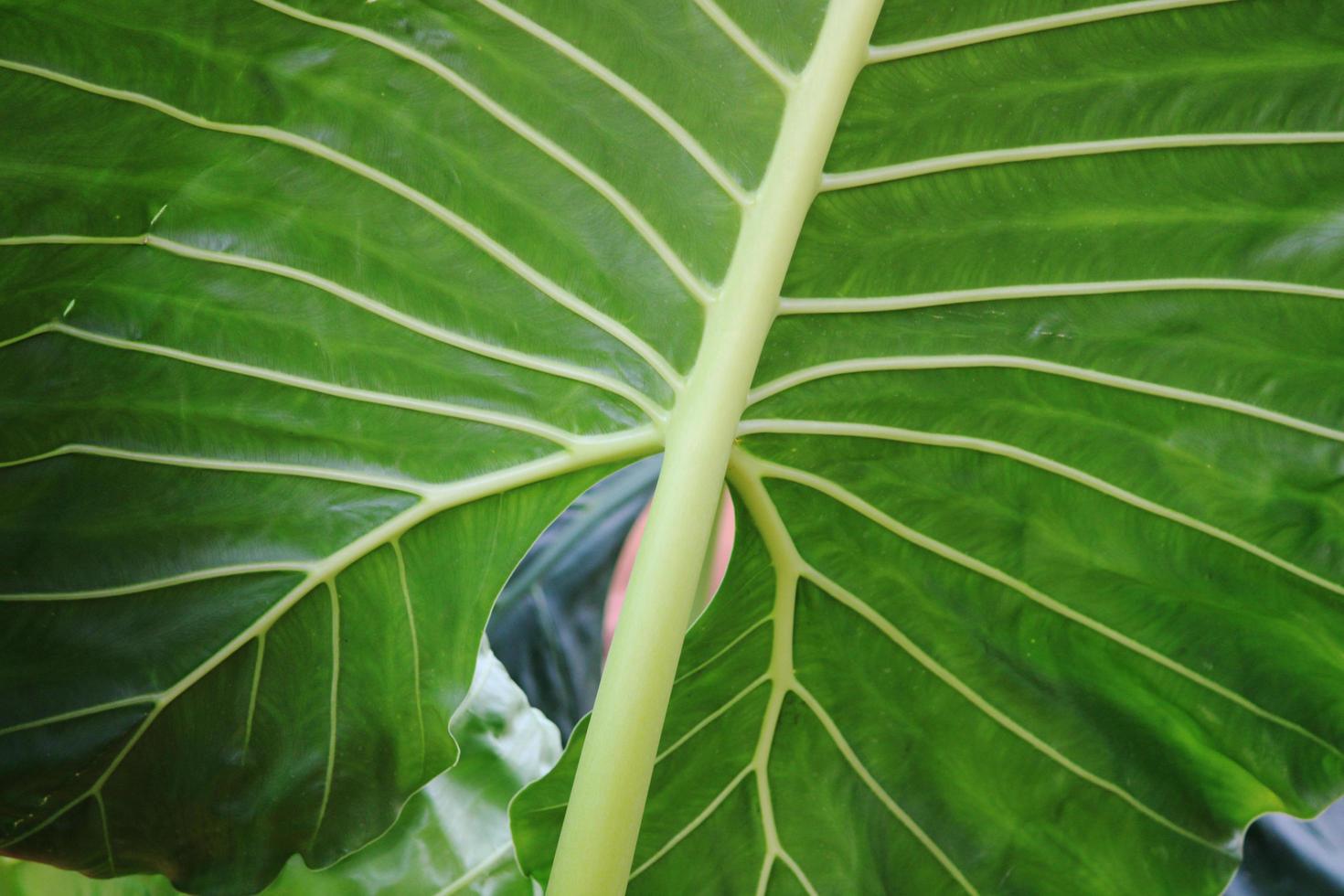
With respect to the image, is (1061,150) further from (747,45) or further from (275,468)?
(275,468)

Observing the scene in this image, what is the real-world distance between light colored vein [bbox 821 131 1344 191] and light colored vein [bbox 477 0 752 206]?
0.07 m

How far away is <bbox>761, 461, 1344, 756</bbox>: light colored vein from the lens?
0.84 meters

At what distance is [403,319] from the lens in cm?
85

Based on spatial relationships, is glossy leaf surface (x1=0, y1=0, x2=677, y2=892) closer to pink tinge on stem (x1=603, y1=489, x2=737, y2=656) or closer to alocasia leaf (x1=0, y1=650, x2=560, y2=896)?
alocasia leaf (x1=0, y1=650, x2=560, y2=896)

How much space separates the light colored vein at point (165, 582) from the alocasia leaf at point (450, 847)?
0.37 metres

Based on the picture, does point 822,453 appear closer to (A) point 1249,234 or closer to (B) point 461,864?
(A) point 1249,234

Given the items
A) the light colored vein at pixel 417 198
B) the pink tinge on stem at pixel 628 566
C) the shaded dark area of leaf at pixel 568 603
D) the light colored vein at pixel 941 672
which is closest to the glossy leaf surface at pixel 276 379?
the light colored vein at pixel 417 198

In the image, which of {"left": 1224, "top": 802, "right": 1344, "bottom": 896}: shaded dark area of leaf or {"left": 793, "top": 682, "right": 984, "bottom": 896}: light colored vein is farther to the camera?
{"left": 1224, "top": 802, "right": 1344, "bottom": 896}: shaded dark area of leaf

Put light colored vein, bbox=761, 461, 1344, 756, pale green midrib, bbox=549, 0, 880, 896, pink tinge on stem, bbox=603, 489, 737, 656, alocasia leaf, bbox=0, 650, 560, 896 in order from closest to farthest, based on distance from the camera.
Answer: pale green midrib, bbox=549, 0, 880, 896, light colored vein, bbox=761, 461, 1344, 756, alocasia leaf, bbox=0, 650, 560, 896, pink tinge on stem, bbox=603, 489, 737, 656

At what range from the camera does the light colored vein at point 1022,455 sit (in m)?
0.80

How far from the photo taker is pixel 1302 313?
0.77m

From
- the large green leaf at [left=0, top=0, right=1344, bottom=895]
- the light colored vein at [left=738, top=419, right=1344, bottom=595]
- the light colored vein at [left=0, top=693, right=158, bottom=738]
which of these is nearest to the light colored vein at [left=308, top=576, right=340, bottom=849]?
the large green leaf at [left=0, top=0, right=1344, bottom=895]

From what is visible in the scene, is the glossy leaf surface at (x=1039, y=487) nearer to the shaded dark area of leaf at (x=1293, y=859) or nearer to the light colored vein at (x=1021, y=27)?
the light colored vein at (x=1021, y=27)

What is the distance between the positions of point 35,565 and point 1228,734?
0.92 meters
